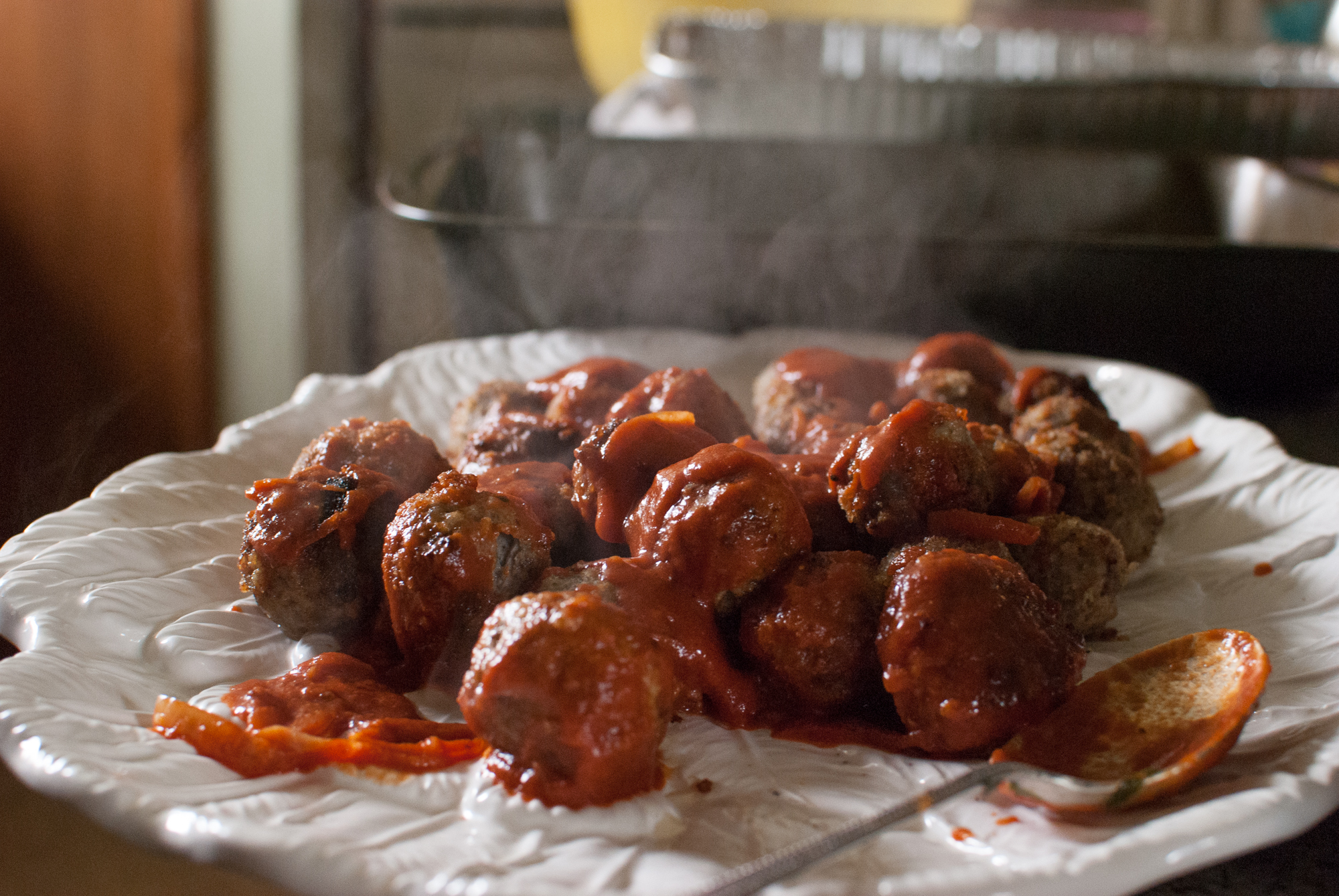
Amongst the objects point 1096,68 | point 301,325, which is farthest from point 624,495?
point 1096,68

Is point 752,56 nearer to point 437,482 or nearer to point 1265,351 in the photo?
point 1265,351

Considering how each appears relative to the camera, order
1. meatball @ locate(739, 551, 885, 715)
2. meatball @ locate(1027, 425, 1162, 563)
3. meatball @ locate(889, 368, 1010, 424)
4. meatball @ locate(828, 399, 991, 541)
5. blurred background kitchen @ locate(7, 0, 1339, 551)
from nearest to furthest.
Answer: meatball @ locate(739, 551, 885, 715), meatball @ locate(828, 399, 991, 541), meatball @ locate(1027, 425, 1162, 563), meatball @ locate(889, 368, 1010, 424), blurred background kitchen @ locate(7, 0, 1339, 551)

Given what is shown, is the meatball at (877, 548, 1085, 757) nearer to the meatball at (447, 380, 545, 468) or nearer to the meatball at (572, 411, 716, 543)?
the meatball at (572, 411, 716, 543)

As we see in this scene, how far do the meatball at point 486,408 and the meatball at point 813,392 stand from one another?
422 mm

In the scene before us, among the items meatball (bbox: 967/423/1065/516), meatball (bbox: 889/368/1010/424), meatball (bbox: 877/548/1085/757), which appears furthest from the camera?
meatball (bbox: 889/368/1010/424)

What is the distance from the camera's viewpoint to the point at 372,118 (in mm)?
4105

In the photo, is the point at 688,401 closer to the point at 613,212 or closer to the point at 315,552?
the point at 315,552

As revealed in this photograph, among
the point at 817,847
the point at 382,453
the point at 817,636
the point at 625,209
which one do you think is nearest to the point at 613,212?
the point at 625,209

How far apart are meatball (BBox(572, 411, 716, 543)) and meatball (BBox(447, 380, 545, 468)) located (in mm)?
491

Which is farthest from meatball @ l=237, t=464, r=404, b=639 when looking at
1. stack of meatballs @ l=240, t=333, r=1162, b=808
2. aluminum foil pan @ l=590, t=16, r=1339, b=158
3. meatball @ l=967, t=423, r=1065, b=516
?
aluminum foil pan @ l=590, t=16, r=1339, b=158

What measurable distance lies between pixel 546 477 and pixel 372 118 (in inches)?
114

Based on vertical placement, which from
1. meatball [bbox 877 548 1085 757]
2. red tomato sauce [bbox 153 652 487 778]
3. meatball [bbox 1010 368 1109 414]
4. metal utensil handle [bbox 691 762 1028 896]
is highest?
meatball [bbox 1010 368 1109 414]

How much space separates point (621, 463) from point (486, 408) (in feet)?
1.98

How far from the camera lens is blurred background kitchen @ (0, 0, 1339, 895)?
8.27 ft
